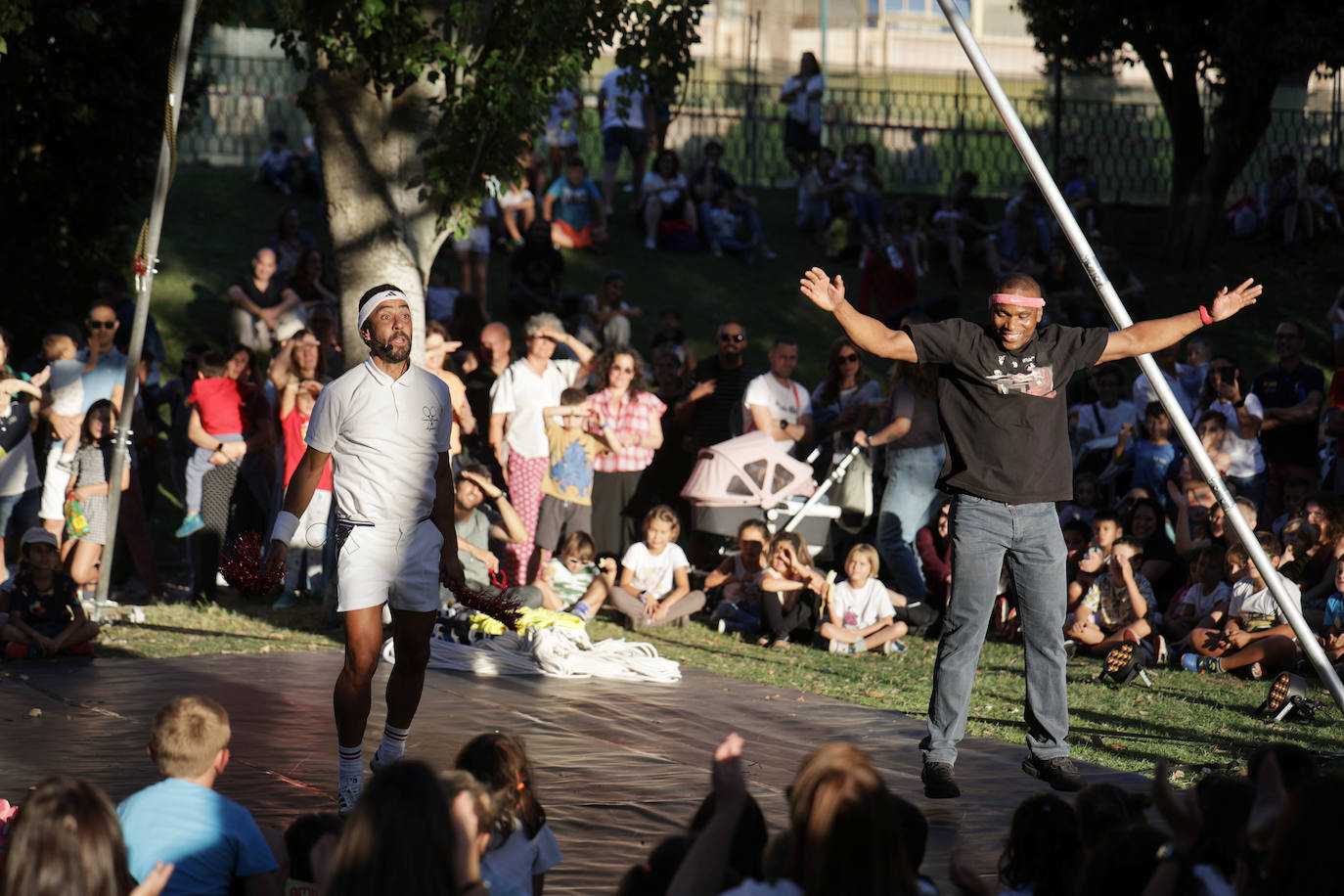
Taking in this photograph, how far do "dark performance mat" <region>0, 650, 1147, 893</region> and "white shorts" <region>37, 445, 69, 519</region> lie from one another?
2.33 metres

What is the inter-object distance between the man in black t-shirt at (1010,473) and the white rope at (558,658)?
2.97 metres

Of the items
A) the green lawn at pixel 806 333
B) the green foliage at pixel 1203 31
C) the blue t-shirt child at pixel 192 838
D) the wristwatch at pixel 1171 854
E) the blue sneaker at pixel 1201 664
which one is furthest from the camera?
the green foliage at pixel 1203 31

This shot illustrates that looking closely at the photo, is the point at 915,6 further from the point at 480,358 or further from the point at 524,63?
the point at 524,63

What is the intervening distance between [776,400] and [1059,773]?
19.9 ft

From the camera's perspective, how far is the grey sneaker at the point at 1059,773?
20.5 ft

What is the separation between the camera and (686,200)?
71.2ft

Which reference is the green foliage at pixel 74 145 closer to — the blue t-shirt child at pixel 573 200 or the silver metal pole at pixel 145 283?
the silver metal pole at pixel 145 283

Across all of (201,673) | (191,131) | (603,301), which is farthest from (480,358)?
(191,131)

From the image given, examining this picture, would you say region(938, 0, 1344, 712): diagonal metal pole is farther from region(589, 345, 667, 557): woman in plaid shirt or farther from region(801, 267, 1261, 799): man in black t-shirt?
region(589, 345, 667, 557): woman in plaid shirt

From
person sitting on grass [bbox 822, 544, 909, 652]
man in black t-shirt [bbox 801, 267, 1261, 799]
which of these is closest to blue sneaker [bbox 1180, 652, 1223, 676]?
person sitting on grass [bbox 822, 544, 909, 652]

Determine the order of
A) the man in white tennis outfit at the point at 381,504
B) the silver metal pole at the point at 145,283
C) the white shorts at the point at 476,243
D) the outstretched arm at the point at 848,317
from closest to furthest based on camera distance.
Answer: the outstretched arm at the point at 848,317
the man in white tennis outfit at the point at 381,504
the silver metal pole at the point at 145,283
the white shorts at the point at 476,243

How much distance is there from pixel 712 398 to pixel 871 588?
2.73 m

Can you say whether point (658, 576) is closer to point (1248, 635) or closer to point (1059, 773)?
point (1248, 635)

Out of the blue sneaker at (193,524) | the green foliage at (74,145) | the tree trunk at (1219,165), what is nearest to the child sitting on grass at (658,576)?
the blue sneaker at (193,524)
